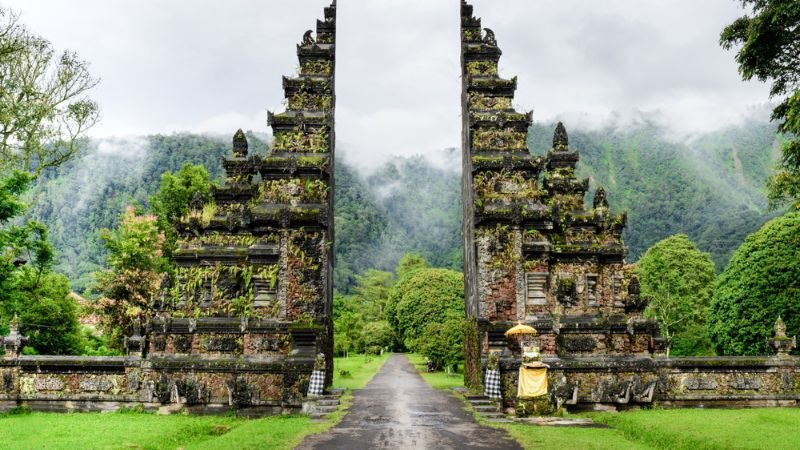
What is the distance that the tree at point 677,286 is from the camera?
47.2 meters

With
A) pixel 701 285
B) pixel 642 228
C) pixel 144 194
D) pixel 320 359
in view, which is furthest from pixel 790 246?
pixel 144 194

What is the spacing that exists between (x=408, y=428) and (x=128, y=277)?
23.0m

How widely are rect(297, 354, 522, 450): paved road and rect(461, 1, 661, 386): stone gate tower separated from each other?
283cm

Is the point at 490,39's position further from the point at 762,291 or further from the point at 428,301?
the point at 428,301

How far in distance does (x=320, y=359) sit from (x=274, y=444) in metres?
5.69

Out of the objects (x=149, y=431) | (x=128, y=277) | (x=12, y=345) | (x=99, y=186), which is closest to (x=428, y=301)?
(x=128, y=277)

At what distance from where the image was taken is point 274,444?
1377 centimetres

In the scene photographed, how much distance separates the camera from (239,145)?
27438 mm

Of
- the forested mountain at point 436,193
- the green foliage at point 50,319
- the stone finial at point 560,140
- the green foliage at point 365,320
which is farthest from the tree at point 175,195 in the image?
the forested mountain at point 436,193

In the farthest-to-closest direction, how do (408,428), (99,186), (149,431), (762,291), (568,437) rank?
(99,186) < (762,291) < (149,431) < (408,428) < (568,437)

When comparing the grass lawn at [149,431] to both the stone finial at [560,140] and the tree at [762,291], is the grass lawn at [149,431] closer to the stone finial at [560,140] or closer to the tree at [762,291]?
the stone finial at [560,140]

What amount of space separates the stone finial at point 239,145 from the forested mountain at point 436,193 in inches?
1638

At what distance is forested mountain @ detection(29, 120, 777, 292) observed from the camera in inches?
2921

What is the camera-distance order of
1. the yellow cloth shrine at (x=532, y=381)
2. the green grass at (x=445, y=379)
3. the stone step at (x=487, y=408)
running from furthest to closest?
the green grass at (x=445, y=379)
the stone step at (x=487, y=408)
the yellow cloth shrine at (x=532, y=381)
